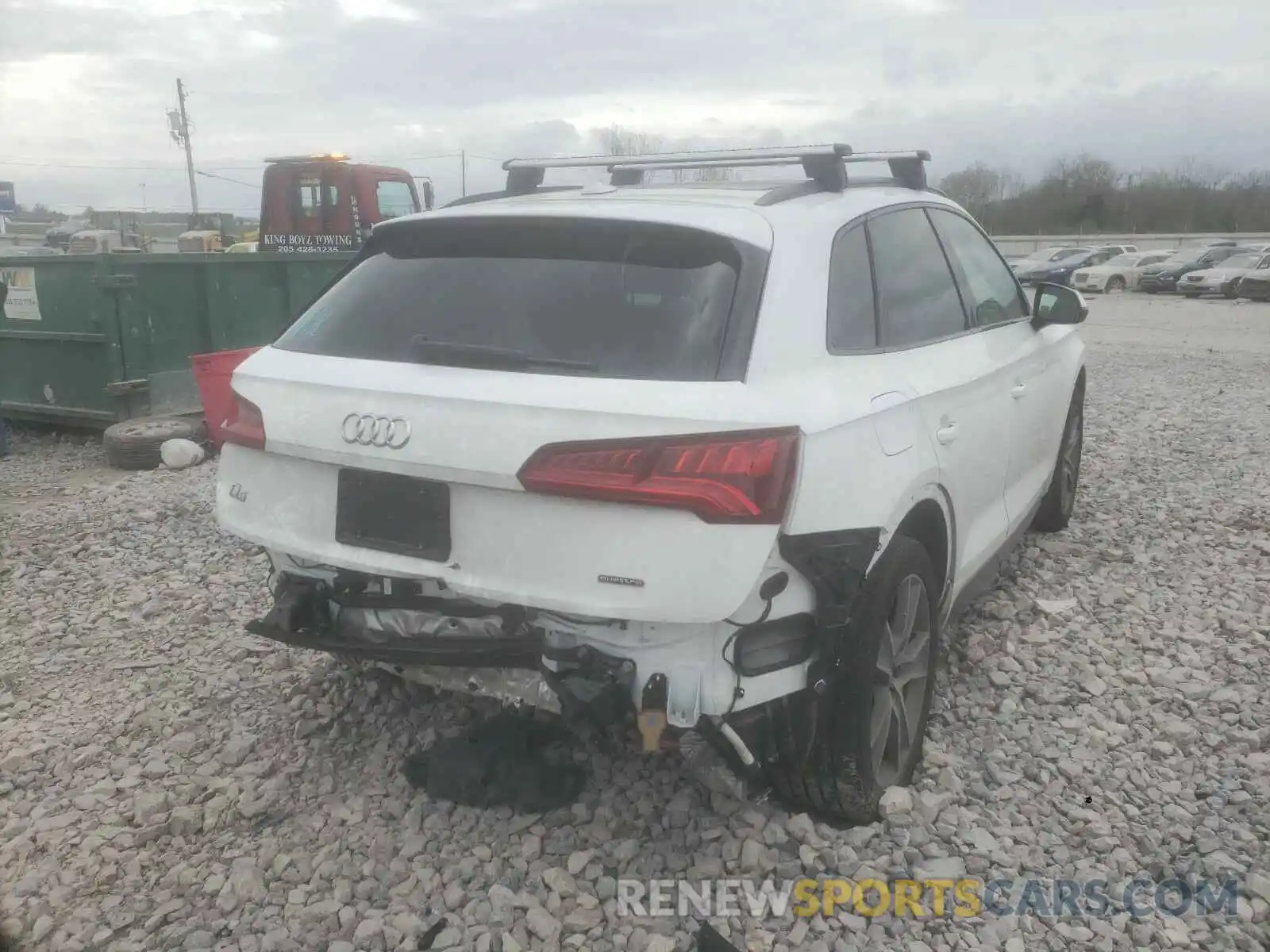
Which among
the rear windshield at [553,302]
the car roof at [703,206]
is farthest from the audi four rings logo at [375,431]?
the car roof at [703,206]

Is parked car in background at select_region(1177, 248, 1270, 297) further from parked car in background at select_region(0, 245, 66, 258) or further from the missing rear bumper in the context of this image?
the missing rear bumper

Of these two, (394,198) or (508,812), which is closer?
(508,812)

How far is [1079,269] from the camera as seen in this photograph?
120 ft

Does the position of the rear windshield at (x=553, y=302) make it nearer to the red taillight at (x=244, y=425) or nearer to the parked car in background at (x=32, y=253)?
the red taillight at (x=244, y=425)

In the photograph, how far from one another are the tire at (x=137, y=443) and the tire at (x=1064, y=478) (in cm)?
575

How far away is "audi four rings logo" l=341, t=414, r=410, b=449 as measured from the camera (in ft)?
8.36

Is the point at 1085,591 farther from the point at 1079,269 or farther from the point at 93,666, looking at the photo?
the point at 1079,269

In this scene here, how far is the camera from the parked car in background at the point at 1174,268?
3481 cm

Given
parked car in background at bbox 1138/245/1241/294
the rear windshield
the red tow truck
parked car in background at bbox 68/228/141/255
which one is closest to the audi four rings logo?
the rear windshield

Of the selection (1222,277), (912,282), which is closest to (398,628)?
(912,282)

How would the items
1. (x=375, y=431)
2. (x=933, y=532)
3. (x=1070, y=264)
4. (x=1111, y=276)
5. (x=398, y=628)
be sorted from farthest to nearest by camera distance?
(x=1070, y=264) < (x=1111, y=276) < (x=933, y=532) < (x=398, y=628) < (x=375, y=431)

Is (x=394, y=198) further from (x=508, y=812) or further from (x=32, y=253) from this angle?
(x=508, y=812)

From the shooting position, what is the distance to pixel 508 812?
10.1 ft

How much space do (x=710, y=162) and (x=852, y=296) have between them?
75 centimetres
